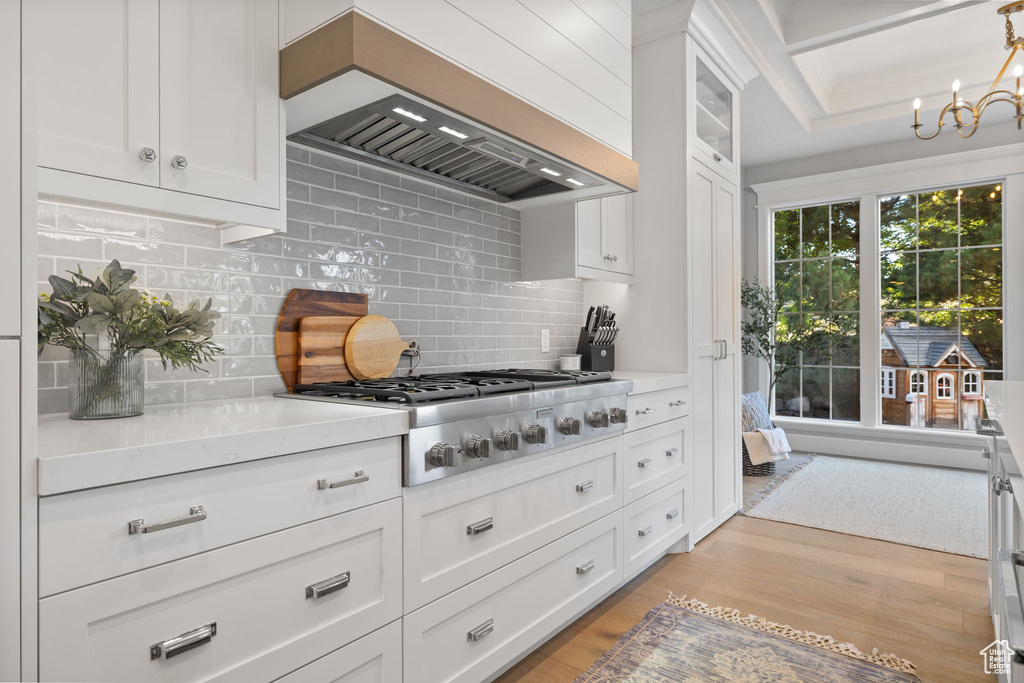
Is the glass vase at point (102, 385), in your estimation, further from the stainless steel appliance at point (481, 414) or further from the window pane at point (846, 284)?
the window pane at point (846, 284)

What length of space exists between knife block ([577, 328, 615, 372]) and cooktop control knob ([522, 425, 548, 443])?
1241 mm

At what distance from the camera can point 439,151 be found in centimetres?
218

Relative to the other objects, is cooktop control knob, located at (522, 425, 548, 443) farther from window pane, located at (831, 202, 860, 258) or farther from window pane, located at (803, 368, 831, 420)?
window pane, located at (831, 202, 860, 258)

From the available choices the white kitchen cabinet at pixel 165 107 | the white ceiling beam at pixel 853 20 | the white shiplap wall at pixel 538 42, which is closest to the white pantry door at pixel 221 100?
the white kitchen cabinet at pixel 165 107

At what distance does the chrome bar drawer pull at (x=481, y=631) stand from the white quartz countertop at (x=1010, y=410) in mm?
1352

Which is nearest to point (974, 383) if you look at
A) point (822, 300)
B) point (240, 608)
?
point (822, 300)

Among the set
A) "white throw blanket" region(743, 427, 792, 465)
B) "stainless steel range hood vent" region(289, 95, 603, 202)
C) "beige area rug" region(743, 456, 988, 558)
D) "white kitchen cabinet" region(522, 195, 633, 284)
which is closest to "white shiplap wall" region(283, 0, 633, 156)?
"stainless steel range hood vent" region(289, 95, 603, 202)

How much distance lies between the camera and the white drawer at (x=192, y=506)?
93cm

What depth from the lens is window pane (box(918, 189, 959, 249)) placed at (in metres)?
4.94

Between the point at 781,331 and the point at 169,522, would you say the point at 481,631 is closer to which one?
the point at 169,522

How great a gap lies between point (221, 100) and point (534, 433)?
4.15 feet

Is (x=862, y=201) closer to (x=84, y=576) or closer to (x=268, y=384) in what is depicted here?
(x=268, y=384)

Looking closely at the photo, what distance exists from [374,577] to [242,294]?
3.19ft

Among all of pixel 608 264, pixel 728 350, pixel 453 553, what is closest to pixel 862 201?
pixel 728 350
